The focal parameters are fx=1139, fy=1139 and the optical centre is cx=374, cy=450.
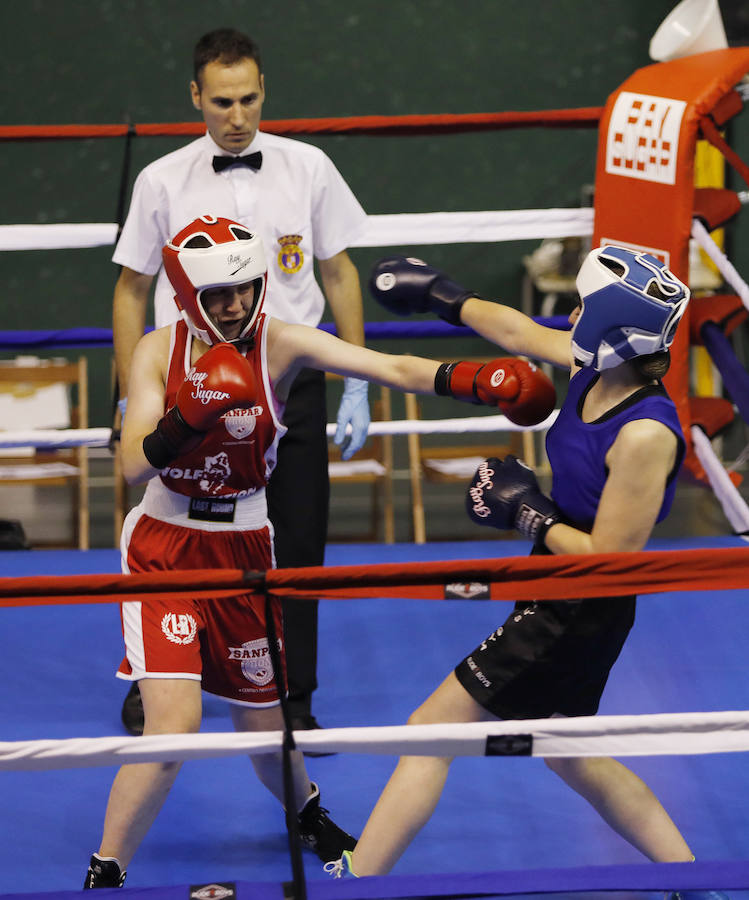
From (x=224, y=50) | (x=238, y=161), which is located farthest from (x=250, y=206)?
(x=224, y=50)

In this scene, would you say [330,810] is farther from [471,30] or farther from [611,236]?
[471,30]

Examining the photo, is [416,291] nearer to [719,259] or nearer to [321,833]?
[321,833]

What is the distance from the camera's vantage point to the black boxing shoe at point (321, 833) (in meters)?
2.05

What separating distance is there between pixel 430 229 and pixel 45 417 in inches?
100

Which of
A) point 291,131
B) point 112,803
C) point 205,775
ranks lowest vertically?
point 112,803

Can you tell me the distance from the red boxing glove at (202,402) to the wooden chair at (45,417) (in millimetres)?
3012

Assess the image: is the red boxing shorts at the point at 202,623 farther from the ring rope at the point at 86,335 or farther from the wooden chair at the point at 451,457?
the wooden chair at the point at 451,457

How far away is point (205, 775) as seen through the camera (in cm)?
231

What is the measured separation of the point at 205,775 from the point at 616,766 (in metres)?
0.89

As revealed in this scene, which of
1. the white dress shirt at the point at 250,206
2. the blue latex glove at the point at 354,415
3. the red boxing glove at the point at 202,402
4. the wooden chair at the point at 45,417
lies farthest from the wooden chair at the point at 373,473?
the red boxing glove at the point at 202,402

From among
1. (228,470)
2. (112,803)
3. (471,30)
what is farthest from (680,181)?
(471,30)

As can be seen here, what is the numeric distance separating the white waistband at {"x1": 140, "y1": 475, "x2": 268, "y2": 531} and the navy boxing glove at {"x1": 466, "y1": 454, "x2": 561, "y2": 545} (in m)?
0.41

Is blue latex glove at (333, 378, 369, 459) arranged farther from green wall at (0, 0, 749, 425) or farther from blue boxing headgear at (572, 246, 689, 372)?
green wall at (0, 0, 749, 425)

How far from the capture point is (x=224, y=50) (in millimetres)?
2451
